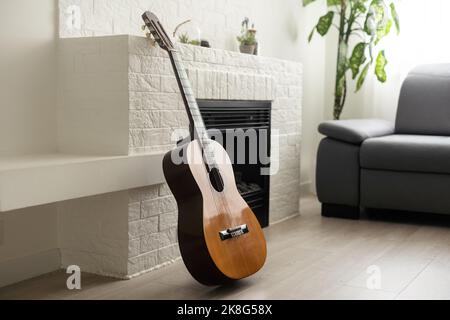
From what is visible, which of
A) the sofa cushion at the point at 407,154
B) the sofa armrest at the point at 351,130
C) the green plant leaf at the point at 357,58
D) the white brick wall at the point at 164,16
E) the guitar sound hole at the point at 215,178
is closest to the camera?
the guitar sound hole at the point at 215,178

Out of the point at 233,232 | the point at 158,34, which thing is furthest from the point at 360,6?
the point at 233,232

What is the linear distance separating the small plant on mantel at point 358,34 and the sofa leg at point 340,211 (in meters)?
0.89

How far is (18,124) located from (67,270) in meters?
0.62

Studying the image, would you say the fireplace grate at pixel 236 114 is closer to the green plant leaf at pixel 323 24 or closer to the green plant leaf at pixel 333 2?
the green plant leaf at pixel 323 24

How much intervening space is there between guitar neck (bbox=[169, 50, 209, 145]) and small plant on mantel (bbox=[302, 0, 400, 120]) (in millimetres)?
2069

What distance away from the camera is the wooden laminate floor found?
221 centimetres

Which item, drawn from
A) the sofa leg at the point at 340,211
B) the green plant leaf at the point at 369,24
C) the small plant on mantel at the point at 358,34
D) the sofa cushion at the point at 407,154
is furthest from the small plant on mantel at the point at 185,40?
the green plant leaf at the point at 369,24

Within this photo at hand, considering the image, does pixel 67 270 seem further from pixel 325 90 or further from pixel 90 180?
pixel 325 90

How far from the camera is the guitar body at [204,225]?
2154 mm

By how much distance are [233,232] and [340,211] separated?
1.56 meters

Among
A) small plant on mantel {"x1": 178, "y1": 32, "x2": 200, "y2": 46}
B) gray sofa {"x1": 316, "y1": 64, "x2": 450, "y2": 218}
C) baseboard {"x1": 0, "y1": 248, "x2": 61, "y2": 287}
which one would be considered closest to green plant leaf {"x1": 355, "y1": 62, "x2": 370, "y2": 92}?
gray sofa {"x1": 316, "y1": 64, "x2": 450, "y2": 218}

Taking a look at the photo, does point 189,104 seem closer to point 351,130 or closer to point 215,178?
point 215,178

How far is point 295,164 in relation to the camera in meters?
3.78

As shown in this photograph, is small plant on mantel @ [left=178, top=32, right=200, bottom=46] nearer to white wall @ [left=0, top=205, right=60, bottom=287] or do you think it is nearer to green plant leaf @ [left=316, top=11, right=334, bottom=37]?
white wall @ [left=0, top=205, right=60, bottom=287]
